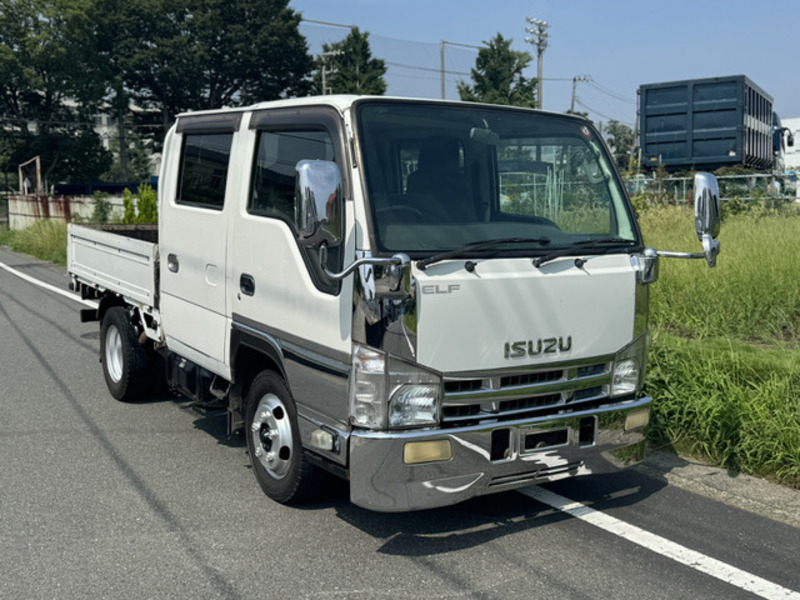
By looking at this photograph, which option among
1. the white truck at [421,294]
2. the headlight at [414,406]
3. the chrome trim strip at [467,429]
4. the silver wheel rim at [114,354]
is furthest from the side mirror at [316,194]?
the silver wheel rim at [114,354]

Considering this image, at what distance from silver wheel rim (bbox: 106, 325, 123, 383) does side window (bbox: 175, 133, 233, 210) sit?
180cm

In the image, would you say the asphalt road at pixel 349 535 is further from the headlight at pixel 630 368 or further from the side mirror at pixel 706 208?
the side mirror at pixel 706 208

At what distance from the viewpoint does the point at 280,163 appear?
14.4 feet

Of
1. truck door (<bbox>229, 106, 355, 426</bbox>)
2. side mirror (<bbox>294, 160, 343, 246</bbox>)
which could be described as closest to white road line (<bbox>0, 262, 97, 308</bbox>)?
truck door (<bbox>229, 106, 355, 426</bbox>)

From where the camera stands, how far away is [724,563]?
12.5ft

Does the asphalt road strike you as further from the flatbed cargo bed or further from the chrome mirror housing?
the chrome mirror housing

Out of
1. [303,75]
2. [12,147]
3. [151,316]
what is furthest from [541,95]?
[151,316]

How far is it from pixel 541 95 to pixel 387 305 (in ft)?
156

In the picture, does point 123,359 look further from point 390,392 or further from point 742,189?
point 742,189

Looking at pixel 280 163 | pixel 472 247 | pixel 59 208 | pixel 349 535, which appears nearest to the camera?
pixel 472 247

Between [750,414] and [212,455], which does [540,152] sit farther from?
[212,455]

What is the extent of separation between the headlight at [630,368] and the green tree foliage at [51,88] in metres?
59.0

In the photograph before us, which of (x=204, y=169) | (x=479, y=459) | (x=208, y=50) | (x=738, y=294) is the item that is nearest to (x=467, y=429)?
(x=479, y=459)

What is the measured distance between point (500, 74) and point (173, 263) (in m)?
46.0
